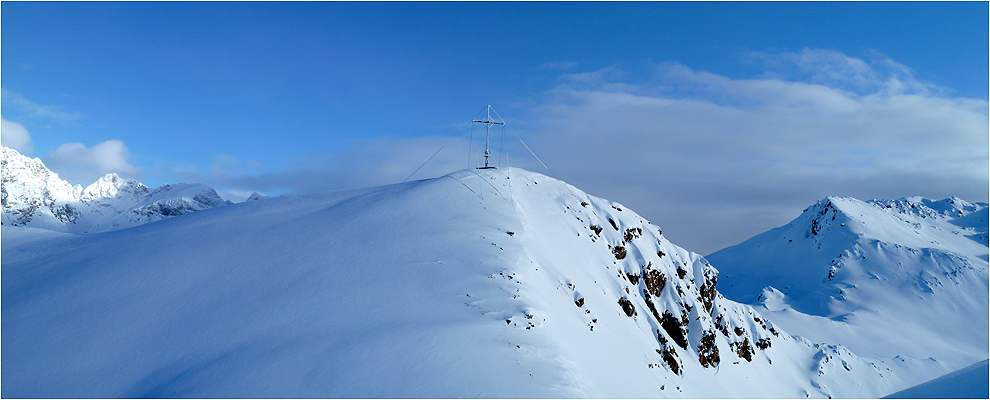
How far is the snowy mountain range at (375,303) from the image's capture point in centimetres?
1465

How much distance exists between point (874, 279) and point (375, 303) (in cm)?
15460

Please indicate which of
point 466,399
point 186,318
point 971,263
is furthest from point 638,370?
point 971,263

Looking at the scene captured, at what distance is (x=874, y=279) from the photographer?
424 feet

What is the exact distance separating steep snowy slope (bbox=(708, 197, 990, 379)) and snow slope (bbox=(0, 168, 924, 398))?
2587 inches

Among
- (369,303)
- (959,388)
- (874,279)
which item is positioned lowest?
(959,388)

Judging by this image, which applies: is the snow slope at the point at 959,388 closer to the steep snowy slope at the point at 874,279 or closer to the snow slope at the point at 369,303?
the snow slope at the point at 369,303

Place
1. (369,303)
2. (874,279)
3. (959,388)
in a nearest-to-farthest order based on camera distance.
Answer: (959,388), (369,303), (874,279)

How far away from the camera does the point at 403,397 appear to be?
13172 mm

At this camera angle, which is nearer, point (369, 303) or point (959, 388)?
point (959, 388)

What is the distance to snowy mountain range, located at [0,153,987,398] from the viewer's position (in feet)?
48.1

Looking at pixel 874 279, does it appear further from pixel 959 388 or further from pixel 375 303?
pixel 375 303

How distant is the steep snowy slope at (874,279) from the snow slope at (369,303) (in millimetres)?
65721

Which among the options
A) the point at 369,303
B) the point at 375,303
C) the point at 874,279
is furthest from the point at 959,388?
the point at 874,279

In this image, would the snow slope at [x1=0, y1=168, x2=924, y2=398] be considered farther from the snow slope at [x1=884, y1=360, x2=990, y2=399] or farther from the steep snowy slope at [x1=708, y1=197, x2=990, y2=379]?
the steep snowy slope at [x1=708, y1=197, x2=990, y2=379]
